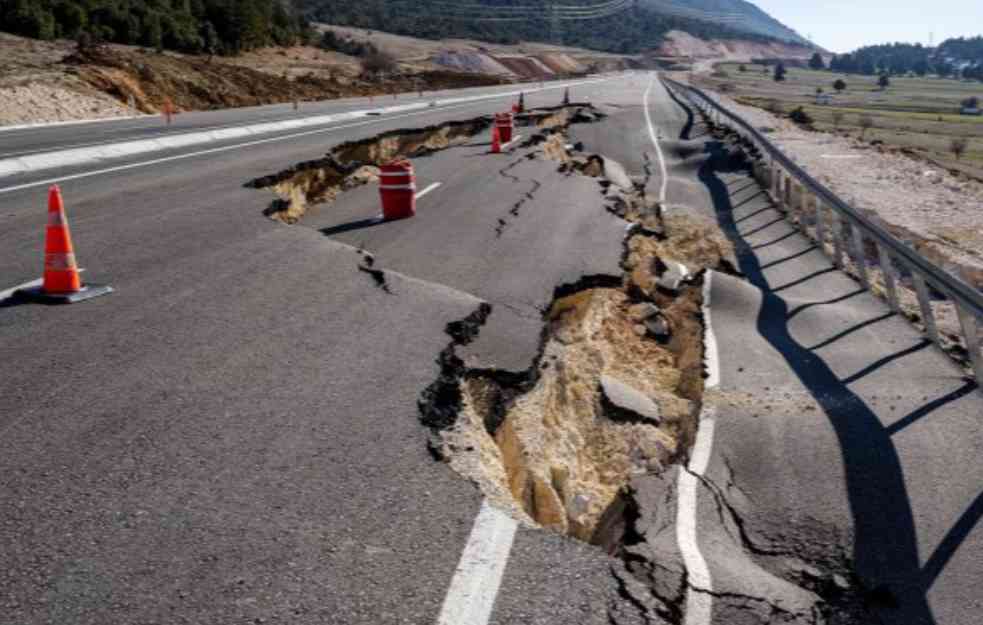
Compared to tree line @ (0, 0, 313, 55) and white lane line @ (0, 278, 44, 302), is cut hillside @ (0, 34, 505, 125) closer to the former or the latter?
tree line @ (0, 0, 313, 55)

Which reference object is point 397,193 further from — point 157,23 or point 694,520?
point 157,23

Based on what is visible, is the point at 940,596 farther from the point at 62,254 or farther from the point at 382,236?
the point at 382,236

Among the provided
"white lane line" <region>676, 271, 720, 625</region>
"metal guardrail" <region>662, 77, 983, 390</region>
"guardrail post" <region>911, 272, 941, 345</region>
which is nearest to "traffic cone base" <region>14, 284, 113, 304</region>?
"white lane line" <region>676, 271, 720, 625</region>

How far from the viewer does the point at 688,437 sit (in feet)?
20.2

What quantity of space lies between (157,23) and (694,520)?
4214 cm

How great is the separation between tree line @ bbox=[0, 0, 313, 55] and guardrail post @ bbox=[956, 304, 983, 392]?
35806mm

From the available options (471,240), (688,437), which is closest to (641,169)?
(471,240)

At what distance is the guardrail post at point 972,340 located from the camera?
643cm

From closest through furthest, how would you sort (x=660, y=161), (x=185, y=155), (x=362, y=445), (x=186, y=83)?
(x=362, y=445), (x=185, y=155), (x=660, y=161), (x=186, y=83)

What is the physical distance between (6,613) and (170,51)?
43.9 metres

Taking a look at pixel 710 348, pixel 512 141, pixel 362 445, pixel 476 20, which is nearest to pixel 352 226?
pixel 710 348

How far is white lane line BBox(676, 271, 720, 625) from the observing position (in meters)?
3.55

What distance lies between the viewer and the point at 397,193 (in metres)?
11.2

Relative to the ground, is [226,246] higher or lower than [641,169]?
higher
